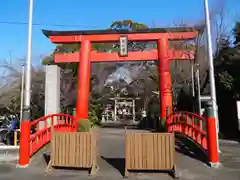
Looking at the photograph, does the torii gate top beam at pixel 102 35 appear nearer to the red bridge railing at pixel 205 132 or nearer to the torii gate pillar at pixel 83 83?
the torii gate pillar at pixel 83 83

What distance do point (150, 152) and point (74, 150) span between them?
2117 millimetres

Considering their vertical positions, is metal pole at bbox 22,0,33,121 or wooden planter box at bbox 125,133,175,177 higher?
metal pole at bbox 22,0,33,121

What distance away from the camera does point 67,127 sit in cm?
Answer: 1504

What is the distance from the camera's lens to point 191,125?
1092 cm

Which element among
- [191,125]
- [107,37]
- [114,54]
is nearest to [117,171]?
[191,125]

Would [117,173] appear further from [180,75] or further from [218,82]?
[180,75]

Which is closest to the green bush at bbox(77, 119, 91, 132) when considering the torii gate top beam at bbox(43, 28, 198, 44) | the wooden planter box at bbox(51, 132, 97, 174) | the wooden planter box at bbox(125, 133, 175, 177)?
the torii gate top beam at bbox(43, 28, 198, 44)

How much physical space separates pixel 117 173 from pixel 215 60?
40.3ft

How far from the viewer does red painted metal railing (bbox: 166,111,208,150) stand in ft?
30.7

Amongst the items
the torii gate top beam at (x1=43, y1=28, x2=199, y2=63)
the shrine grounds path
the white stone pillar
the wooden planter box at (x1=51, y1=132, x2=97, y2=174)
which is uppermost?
the torii gate top beam at (x1=43, y1=28, x2=199, y2=63)

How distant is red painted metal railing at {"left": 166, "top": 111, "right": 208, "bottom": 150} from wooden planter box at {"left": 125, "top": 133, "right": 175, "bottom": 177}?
2.12 meters

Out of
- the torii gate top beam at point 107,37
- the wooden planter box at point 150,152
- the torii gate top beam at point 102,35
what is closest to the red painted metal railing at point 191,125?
the wooden planter box at point 150,152

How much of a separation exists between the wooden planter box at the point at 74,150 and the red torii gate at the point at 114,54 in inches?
400

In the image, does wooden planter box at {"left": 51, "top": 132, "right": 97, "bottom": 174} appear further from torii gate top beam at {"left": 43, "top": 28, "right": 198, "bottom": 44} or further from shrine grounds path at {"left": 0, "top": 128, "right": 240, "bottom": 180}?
torii gate top beam at {"left": 43, "top": 28, "right": 198, "bottom": 44}
